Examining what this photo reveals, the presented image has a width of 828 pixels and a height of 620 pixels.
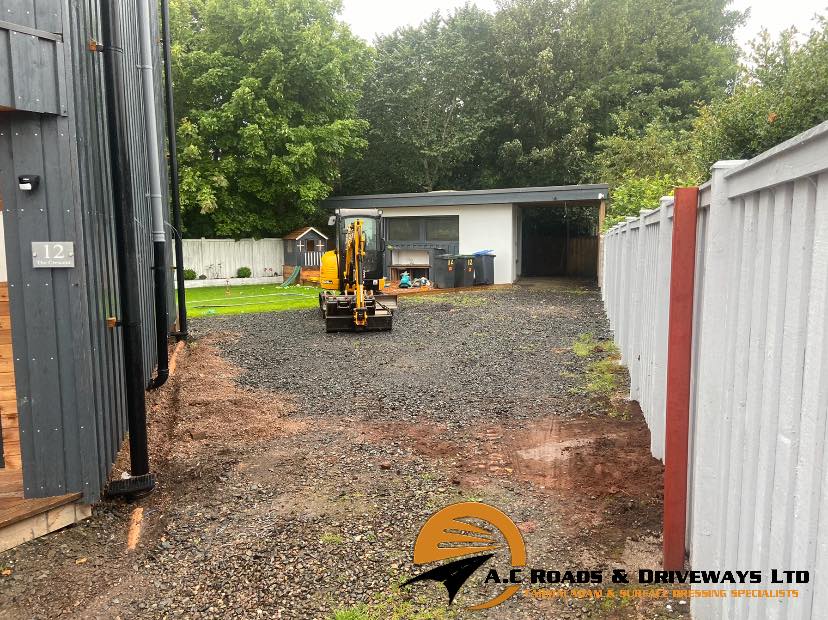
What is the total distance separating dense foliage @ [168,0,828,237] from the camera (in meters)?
25.2

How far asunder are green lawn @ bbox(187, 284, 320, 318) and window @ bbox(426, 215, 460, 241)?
5.16 m

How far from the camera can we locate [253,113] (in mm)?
25156

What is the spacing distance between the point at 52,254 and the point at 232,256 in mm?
22436

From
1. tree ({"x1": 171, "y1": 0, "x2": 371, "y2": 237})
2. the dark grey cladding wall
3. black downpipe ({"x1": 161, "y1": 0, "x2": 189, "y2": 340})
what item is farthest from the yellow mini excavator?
tree ({"x1": 171, "y1": 0, "x2": 371, "y2": 237})

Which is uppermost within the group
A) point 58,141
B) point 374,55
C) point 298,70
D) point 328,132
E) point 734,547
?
point 374,55

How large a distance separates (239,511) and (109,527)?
808mm

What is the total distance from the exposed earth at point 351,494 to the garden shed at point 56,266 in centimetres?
47

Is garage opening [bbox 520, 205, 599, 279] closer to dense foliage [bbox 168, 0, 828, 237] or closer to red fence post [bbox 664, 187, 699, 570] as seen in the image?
dense foliage [bbox 168, 0, 828, 237]

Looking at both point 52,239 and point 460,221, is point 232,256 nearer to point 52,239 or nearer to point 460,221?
point 460,221

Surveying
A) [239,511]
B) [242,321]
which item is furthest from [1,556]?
[242,321]

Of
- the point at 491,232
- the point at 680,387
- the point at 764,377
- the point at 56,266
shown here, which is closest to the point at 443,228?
the point at 491,232

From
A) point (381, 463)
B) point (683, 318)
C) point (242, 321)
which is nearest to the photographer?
point (683, 318)

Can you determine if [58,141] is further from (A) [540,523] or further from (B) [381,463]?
(A) [540,523]

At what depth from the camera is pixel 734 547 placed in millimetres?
2154
